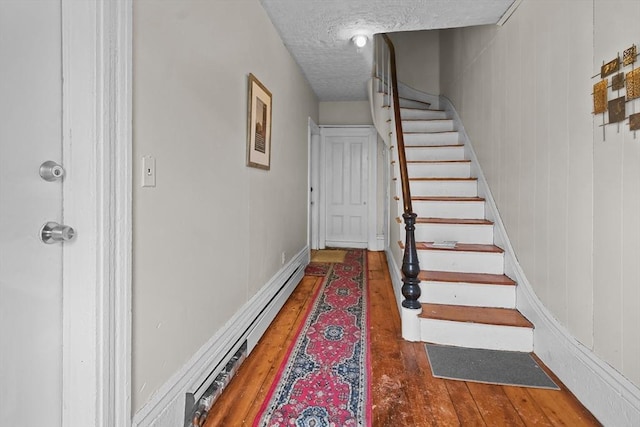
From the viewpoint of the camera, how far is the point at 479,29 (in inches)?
126

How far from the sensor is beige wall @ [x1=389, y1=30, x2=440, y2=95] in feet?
16.9

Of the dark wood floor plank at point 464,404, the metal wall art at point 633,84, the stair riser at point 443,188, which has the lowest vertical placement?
the dark wood floor plank at point 464,404

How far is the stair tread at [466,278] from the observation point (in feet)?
7.86

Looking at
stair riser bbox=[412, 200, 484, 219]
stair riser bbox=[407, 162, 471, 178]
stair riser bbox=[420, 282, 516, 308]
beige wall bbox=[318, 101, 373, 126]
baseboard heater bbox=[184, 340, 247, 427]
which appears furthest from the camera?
beige wall bbox=[318, 101, 373, 126]

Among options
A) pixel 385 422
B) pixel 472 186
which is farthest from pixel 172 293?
pixel 472 186

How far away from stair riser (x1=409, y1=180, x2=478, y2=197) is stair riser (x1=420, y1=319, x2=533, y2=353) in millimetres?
1506

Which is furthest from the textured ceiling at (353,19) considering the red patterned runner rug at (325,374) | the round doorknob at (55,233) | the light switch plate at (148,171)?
the red patterned runner rug at (325,374)

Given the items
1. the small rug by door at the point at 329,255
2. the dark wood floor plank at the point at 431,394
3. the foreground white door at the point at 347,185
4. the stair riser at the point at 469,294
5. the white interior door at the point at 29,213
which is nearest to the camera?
the white interior door at the point at 29,213

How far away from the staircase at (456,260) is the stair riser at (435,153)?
1 centimetres

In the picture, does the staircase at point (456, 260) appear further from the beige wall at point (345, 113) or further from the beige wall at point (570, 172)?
the beige wall at point (345, 113)

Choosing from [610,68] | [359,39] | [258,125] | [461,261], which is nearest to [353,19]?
[359,39]

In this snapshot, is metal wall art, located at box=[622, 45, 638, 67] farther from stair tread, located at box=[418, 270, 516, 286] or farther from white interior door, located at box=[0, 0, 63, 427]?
white interior door, located at box=[0, 0, 63, 427]

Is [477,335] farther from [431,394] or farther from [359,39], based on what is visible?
[359,39]

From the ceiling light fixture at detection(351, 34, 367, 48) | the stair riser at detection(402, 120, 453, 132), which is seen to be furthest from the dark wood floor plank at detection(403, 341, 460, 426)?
the stair riser at detection(402, 120, 453, 132)
